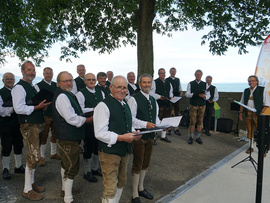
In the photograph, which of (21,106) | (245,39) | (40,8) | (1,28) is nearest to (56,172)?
(21,106)

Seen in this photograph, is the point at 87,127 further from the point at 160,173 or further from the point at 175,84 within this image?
the point at 175,84

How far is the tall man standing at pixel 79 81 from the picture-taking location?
5.98m

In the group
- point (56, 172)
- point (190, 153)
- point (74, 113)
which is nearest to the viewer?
point (74, 113)

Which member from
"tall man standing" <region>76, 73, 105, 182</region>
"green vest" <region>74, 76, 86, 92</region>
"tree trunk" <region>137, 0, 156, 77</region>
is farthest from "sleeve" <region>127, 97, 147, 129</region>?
"tree trunk" <region>137, 0, 156, 77</region>

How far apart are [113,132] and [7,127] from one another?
287 cm

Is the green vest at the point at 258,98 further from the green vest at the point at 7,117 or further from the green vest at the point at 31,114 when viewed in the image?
the green vest at the point at 7,117

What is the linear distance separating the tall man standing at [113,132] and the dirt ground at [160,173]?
1.13 metres

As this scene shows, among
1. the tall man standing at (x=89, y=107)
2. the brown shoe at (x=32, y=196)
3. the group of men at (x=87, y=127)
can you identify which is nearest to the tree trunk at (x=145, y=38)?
the group of men at (x=87, y=127)

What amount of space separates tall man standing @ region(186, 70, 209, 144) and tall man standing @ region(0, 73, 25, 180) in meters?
5.16

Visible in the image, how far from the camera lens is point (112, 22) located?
10102mm

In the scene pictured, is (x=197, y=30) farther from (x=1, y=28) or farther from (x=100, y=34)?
(x=1, y=28)

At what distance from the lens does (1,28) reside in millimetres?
7930

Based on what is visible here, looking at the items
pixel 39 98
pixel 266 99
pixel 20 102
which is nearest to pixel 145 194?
pixel 39 98

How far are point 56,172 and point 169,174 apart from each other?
250cm
